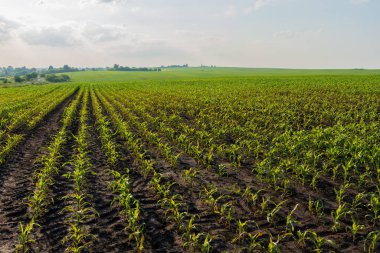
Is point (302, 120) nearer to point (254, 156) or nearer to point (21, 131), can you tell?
point (254, 156)

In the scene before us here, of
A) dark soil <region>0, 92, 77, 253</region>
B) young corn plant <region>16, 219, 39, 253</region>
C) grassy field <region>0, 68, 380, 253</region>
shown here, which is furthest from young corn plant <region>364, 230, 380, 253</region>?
dark soil <region>0, 92, 77, 253</region>

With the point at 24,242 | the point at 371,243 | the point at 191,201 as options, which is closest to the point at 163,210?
the point at 191,201

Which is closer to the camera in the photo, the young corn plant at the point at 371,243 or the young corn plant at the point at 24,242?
the young corn plant at the point at 371,243

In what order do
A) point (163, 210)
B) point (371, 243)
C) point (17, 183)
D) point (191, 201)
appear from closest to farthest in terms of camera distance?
point (371, 243)
point (163, 210)
point (191, 201)
point (17, 183)

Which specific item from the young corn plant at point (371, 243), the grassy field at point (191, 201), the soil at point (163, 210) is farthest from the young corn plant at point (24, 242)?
the young corn plant at point (371, 243)

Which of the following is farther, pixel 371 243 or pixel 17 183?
pixel 17 183

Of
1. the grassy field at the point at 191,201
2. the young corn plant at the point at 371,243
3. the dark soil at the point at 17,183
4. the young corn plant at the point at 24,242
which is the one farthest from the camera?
the dark soil at the point at 17,183

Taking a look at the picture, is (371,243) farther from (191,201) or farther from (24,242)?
(24,242)

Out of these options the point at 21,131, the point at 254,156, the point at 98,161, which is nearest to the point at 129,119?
the point at 21,131

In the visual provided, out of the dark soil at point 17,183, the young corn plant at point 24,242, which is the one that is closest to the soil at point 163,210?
the dark soil at point 17,183

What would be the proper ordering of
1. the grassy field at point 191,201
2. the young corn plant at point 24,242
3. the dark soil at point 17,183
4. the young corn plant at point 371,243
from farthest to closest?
the dark soil at point 17,183 < the grassy field at point 191,201 < the young corn plant at point 24,242 < the young corn plant at point 371,243

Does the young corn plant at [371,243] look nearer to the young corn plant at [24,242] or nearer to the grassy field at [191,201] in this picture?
the grassy field at [191,201]

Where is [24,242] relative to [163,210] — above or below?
above

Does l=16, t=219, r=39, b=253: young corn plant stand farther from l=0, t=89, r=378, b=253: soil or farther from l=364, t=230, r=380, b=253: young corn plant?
A: l=364, t=230, r=380, b=253: young corn plant
